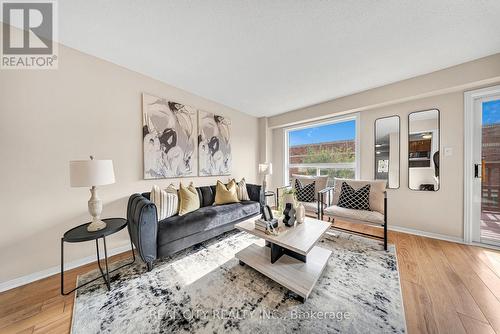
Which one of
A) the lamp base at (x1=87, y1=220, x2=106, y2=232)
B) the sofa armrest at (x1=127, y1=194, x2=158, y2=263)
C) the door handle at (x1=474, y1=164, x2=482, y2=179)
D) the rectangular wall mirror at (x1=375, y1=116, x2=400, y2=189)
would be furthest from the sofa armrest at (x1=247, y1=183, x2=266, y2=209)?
the door handle at (x1=474, y1=164, x2=482, y2=179)

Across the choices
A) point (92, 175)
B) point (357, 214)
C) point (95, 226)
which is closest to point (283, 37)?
point (92, 175)

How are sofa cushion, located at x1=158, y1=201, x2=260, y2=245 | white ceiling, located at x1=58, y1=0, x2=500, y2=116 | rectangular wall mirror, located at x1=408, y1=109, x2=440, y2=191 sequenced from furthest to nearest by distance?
rectangular wall mirror, located at x1=408, y1=109, x2=440, y2=191 < sofa cushion, located at x1=158, y1=201, x2=260, y2=245 < white ceiling, located at x1=58, y1=0, x2=500, y2=116

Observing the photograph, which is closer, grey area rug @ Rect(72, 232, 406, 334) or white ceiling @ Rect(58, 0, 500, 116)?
grey area rug @ Rect(72, 232, 406, 334)

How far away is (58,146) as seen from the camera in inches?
69.5

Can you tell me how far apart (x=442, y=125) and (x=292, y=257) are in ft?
9.66

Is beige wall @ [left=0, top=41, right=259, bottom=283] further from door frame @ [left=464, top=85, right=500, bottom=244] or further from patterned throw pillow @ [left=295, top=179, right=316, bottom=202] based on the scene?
door frame @ [left=464, top=85, right=500, bottom=244]

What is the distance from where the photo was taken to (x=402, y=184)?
2.76m

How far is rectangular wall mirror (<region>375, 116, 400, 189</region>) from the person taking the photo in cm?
282

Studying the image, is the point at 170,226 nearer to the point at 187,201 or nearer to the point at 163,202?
the point at 163,202

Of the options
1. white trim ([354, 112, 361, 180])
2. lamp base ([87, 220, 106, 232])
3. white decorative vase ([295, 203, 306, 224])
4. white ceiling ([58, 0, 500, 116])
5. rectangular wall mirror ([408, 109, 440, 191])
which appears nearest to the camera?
white ceiling ([58, 0, 500, 116])

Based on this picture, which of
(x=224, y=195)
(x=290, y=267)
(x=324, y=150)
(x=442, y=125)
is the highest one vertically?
(x=442, y=125)

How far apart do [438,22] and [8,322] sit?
4285 millimetres

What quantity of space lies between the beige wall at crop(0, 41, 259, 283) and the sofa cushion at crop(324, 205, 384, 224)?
9.24ft

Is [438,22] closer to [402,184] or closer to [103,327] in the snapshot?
[402,184]
